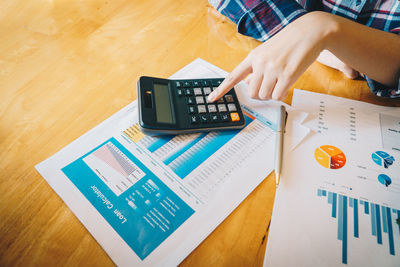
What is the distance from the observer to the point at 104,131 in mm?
369

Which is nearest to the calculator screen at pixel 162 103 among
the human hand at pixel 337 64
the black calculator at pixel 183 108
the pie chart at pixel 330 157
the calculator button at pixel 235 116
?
the black calculator at pixel 183 108

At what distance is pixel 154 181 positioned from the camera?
32 centimetres

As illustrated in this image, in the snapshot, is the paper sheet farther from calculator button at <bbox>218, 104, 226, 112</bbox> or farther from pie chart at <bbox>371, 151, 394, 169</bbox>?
calculator button at <bbox>218, 104, 226, 112</bbox>

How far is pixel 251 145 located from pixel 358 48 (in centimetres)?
27

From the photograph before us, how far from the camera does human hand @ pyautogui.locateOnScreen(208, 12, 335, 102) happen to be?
0.39 meters

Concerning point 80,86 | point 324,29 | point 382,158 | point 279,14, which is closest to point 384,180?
point 382,158

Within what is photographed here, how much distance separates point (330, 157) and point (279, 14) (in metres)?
0.34

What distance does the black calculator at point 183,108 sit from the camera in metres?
0.36

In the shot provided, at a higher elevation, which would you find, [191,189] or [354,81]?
[354,81]

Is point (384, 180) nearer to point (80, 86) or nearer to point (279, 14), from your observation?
point (279, 14)

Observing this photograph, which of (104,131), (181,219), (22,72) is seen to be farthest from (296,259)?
(22,72)

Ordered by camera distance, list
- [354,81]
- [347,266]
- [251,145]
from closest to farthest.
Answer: [347,266], [251,145], [354,81]

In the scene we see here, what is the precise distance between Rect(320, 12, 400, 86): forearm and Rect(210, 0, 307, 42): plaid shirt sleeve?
4.5 inches

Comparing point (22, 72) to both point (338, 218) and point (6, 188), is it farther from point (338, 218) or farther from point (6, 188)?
point (338, 218)
